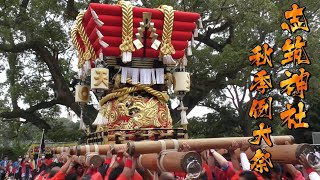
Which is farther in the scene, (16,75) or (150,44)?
(16,75)

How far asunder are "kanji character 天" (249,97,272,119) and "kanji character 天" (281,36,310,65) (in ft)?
1.09

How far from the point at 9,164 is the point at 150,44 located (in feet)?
40.6

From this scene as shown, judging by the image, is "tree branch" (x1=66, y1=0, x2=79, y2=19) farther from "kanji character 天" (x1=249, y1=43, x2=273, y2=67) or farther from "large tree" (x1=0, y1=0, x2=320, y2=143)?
"kanji character 天" (x1=249, y1=43, x2=273, y2=67)

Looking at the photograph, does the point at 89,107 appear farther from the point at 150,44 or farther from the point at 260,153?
the point at 260,153

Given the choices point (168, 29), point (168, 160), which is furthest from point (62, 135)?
point (168, 160)

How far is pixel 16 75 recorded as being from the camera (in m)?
16.7

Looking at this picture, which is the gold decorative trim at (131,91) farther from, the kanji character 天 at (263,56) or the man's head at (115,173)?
the kanji character 天 at (263,56)

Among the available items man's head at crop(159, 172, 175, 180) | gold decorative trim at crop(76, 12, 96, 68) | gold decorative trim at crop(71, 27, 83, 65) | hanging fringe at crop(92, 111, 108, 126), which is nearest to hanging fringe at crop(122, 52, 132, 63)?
gold decorative trim at crop(76, 12, 96, 68)

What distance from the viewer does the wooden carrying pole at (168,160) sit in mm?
2400

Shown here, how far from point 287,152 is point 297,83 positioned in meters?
0.55

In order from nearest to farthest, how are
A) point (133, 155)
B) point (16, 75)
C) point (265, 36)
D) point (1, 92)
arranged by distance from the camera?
point (133, 155), point (265, 36), point (16, 75), point (1, 92)

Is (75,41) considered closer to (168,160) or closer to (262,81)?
(262,81)

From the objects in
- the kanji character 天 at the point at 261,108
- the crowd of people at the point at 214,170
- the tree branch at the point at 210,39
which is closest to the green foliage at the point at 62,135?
the tree branch at the point at 210,39

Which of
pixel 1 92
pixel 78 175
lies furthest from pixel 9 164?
pixel 78 175
